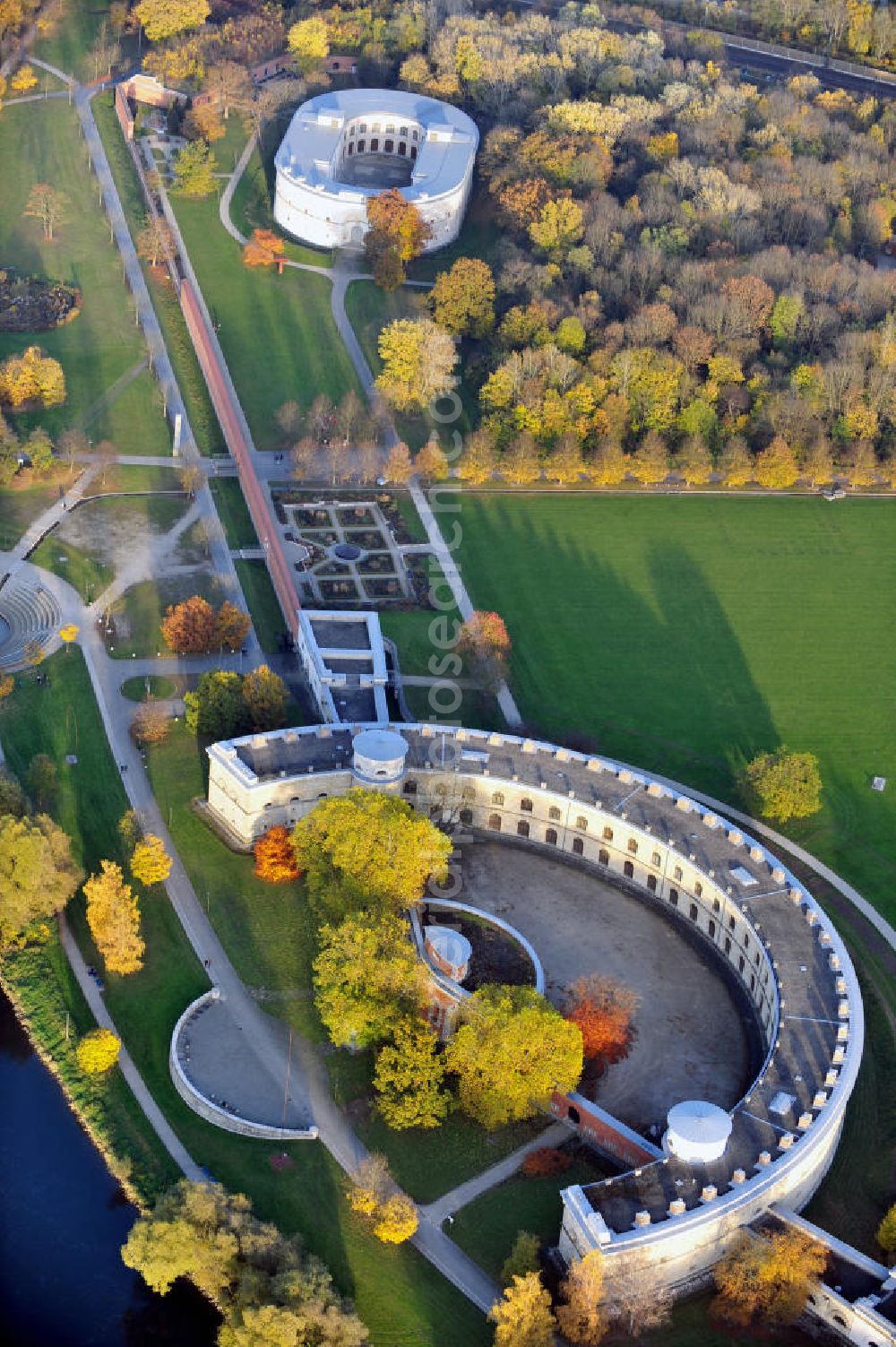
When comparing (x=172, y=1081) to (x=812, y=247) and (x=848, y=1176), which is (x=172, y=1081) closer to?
(x=848, y=1176)

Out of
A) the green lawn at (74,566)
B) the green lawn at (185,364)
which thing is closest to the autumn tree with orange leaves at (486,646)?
the green lawn at (74,566)

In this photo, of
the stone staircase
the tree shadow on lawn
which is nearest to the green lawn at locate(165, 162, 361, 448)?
the tree shadow on lawn

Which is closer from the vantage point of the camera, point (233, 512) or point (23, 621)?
point (23, 621)

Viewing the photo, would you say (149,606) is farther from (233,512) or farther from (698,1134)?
(698,1134)

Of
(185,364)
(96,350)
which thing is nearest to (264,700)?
(185,364)

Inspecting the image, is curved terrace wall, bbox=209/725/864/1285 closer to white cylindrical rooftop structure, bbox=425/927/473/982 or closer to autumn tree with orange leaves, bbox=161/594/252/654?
white cylindrical rooftop structure, bbox=425/927/473/982

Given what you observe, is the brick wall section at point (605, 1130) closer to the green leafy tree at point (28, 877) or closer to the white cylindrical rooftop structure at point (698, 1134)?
the white cylindrical rooftop structure at point (698, 1134)

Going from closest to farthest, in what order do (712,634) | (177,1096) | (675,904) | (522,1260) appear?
1. (522,1260)
2. (177,1096)
3. (675,904)
4. (712,634)
